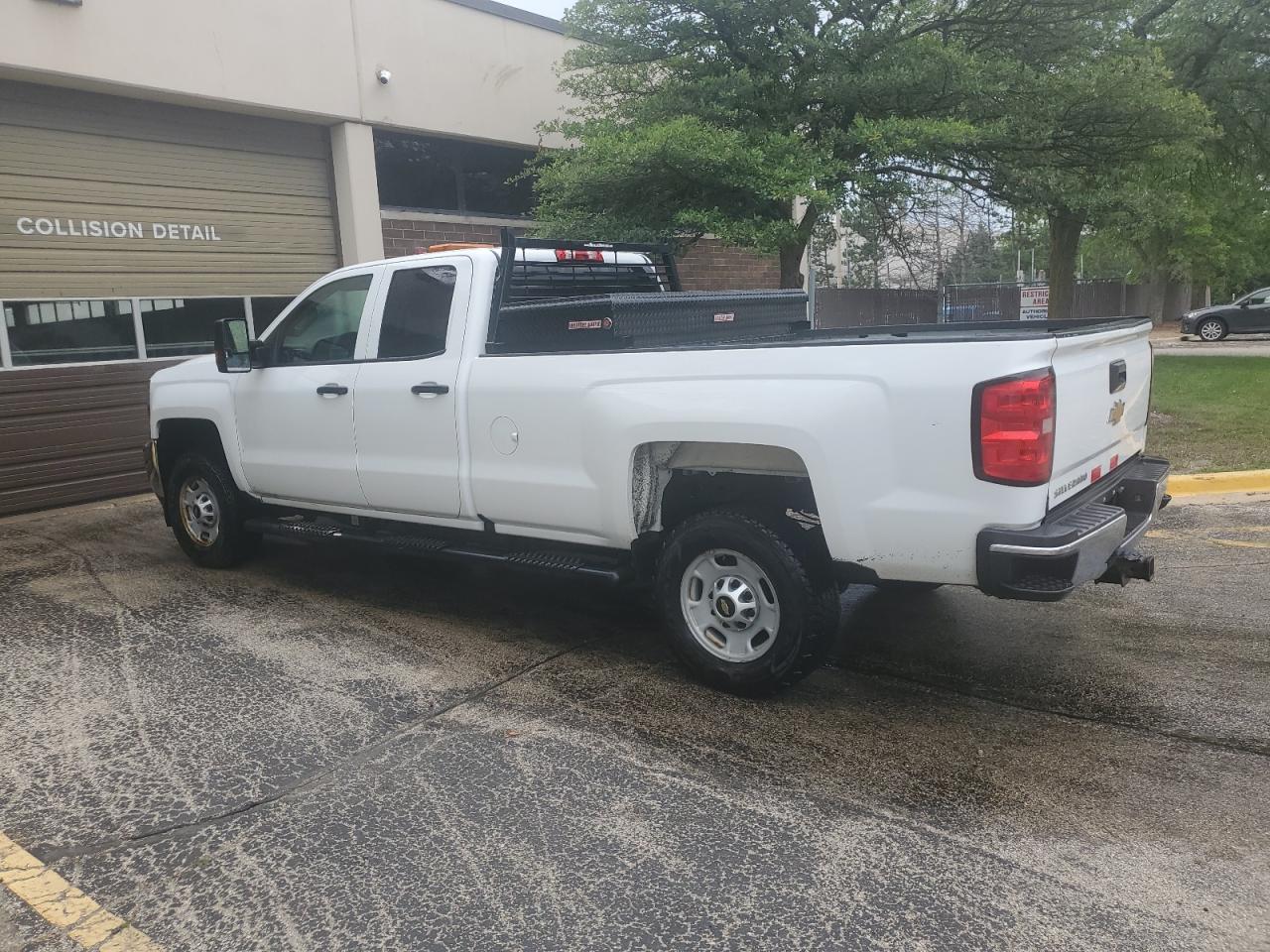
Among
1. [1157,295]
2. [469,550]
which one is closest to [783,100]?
[469,550]

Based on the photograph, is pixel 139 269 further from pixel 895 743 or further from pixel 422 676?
pixel 895 743

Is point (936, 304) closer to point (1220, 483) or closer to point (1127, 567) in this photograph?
point (1220, 483)

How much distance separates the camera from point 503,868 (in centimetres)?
318

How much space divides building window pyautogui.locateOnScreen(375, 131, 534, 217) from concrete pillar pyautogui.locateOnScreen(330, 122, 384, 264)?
17.5 inches

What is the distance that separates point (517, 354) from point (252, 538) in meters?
3.08

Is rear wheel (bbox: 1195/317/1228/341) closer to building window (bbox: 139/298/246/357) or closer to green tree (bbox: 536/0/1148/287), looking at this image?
green tree (bbox: 536/0/1148/287)

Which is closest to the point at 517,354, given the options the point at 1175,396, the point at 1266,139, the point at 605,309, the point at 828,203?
the point at 605,309

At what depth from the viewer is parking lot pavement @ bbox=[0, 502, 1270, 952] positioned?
293cm

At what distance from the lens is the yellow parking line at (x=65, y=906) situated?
9.42ft

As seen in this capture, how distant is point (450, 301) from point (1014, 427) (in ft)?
10.1

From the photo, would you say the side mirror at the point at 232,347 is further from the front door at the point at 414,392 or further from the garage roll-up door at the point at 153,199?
the garage roll-up door at the point at 153,199

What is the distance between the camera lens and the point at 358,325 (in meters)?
5.89

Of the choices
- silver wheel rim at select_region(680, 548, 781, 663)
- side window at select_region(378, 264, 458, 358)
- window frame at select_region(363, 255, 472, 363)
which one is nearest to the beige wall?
window frame at select_region(363, 255, 472, 363)

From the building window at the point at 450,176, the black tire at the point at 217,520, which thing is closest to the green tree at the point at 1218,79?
the building window at the point at 450,176
